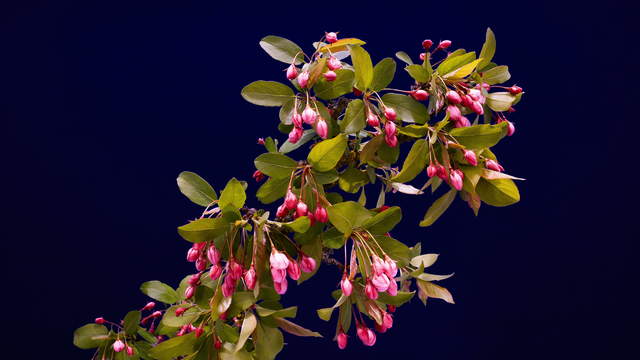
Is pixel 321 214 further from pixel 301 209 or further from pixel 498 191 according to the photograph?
pixel 498 191

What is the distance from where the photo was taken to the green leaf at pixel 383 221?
1068 mm

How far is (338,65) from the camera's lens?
118 centimetres

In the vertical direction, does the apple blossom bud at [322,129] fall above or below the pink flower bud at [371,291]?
above

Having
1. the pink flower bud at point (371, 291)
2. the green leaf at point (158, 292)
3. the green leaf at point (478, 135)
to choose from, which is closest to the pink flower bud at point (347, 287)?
the pink flower bud at point (371, 291)

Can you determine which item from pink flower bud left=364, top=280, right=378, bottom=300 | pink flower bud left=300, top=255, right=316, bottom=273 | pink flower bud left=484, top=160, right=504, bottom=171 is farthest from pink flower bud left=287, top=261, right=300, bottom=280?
pink flower bud left=484, top=160, right=504, bottom=171

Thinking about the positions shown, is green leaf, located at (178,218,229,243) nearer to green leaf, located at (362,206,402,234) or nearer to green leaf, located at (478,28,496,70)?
green leaf, located at (362,206,402,234)

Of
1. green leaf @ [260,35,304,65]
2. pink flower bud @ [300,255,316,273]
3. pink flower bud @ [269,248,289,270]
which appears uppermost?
green leaf @ [260,35,304,65]

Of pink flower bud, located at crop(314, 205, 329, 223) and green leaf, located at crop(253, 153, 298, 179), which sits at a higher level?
green leaf, located at crop(253, 153, 298, 179)

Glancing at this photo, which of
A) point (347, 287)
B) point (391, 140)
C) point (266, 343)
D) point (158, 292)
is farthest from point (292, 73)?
point (158, 292)

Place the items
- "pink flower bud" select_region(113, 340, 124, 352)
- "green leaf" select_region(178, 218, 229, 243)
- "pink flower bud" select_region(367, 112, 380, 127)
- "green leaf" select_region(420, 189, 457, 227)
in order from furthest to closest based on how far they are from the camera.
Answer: "pink flower bud" select_region(113, 340, 124, 352) → "green leaf" select_region(420, 189, 457, 227) → "pink flower bud" select_region(367, 112, 380, 127) → "green leaf" select_region(178, 218, 229, 243)

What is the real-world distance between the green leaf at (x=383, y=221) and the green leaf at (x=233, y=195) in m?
0.25

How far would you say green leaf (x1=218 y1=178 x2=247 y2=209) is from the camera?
101 centimetres

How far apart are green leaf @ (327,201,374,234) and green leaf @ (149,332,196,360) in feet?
1.44

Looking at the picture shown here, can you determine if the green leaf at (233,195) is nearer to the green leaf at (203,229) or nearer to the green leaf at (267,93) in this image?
the green leaf at (203,229)
